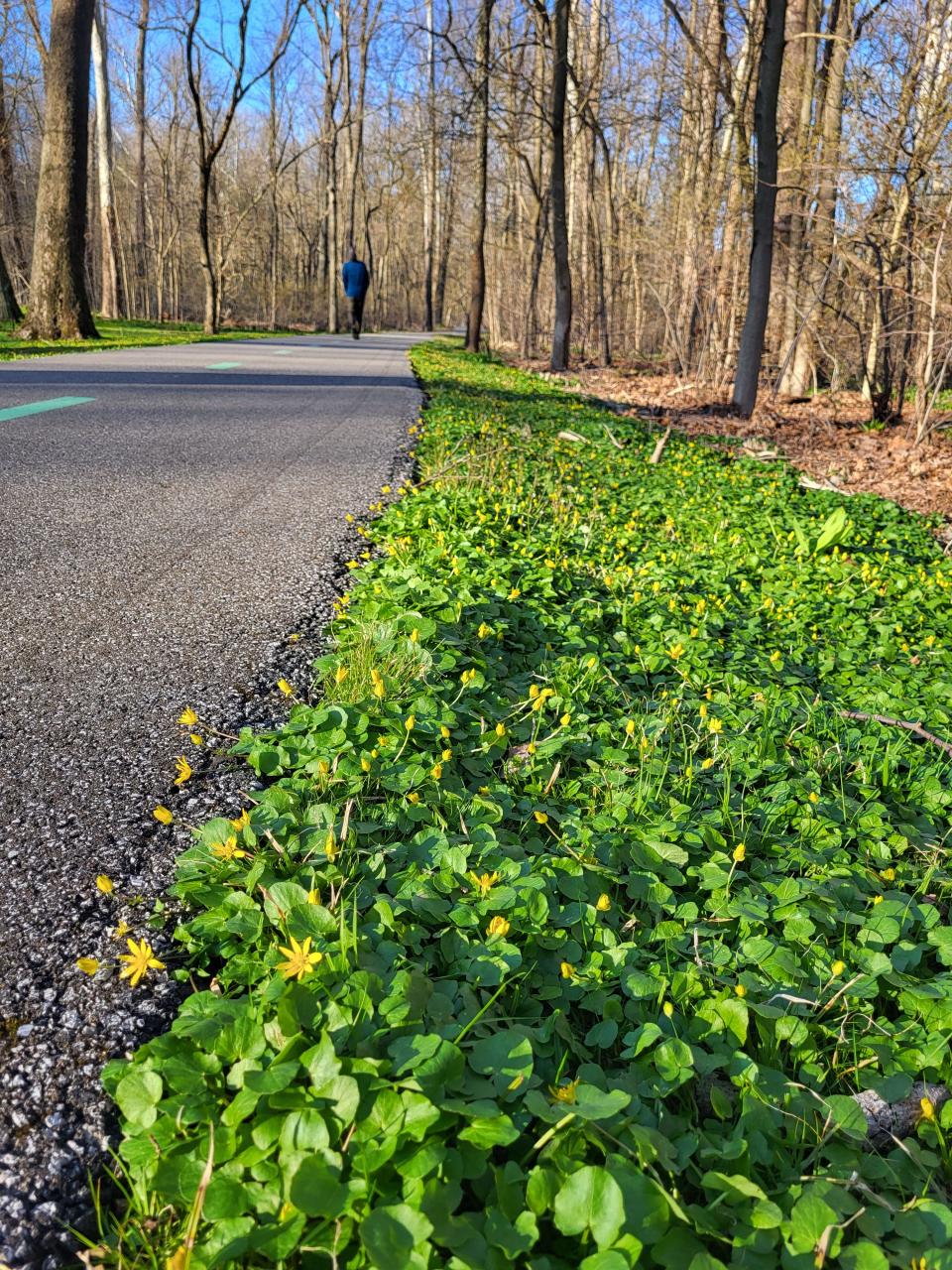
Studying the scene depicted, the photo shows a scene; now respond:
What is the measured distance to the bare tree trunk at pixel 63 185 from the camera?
1326 centimetres

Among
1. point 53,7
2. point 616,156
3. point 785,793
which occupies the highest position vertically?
point 616,156

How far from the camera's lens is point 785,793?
2.81 metres

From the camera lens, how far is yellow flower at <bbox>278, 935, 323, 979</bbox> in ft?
4.91

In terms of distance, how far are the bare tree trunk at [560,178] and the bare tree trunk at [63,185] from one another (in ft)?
26.9

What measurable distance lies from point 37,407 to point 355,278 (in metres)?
15.6

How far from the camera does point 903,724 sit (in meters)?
3.48

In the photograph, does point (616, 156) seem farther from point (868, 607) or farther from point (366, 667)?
point (366, 667)

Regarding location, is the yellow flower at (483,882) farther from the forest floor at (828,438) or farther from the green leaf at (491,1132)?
the forest floor at (828,438)

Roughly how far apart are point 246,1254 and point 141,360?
484 inches

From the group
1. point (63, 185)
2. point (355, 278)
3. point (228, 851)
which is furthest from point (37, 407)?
point (355, 278)

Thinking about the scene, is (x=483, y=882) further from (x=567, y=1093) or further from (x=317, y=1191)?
(x=317, y=1191)

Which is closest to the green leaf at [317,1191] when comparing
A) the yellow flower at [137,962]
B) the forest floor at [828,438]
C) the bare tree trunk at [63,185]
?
the yellow flower at [137,962]

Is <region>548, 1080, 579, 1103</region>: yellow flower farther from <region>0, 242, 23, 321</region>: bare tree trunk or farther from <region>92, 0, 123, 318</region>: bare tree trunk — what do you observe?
<region>92, 0, 123, 318</region>: bare tree trunk

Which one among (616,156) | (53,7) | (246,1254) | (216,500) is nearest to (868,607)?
(216,500)
